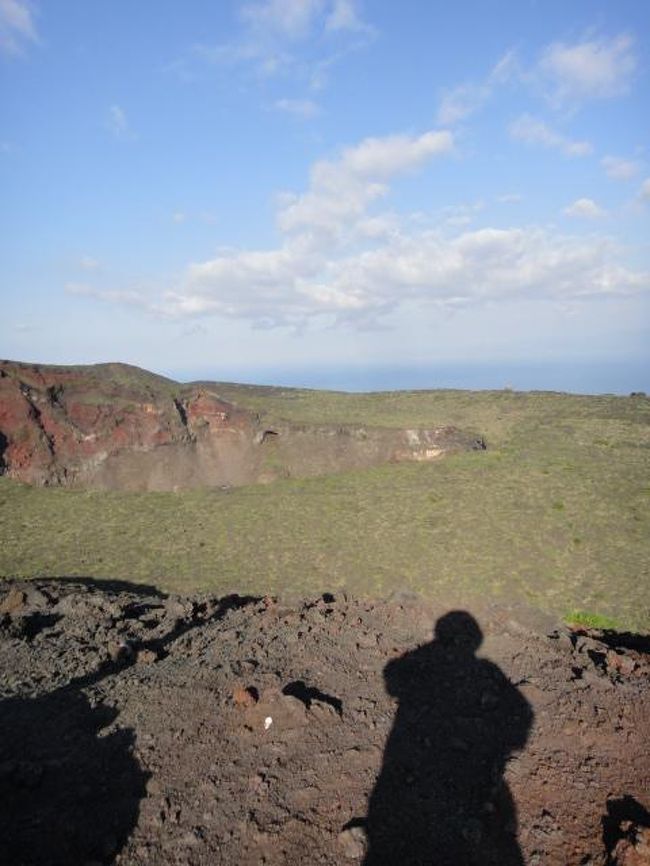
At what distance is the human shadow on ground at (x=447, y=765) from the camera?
9.21m

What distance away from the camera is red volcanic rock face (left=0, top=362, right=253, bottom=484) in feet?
109

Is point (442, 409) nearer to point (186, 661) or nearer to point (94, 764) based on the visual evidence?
point (186, 661)

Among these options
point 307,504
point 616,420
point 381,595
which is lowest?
point 381,595

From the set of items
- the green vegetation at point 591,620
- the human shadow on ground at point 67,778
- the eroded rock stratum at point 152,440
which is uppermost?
the eroded rock stratum at point 152,440

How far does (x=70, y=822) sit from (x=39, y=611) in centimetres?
1132

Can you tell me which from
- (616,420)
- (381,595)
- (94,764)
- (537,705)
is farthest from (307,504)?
(616,420)

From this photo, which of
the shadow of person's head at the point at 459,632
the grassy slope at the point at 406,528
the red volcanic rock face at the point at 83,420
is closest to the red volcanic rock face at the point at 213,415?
the red volcanic rock face at the point at 83,420

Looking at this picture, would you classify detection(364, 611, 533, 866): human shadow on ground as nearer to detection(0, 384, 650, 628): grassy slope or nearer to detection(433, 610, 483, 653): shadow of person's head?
detection(433, 610, 483, 653): shadow of person's head

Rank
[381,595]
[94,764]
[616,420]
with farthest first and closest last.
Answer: [616,420]
[381,595]
[94,764]

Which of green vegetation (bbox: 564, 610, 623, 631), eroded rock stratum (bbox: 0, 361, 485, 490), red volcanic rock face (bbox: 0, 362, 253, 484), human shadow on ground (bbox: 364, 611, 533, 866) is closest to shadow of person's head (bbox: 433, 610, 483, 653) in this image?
human shadow on ground (bbox: 364, 611, 533, 866)

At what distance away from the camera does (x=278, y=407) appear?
39.6 metres

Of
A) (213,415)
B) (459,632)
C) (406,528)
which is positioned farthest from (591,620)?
(213,415)

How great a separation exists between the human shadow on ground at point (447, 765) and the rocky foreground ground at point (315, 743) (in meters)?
0.04

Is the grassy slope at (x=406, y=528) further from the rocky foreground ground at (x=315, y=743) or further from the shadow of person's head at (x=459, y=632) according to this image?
the rocky foreground ground at (x=315, y=743)
